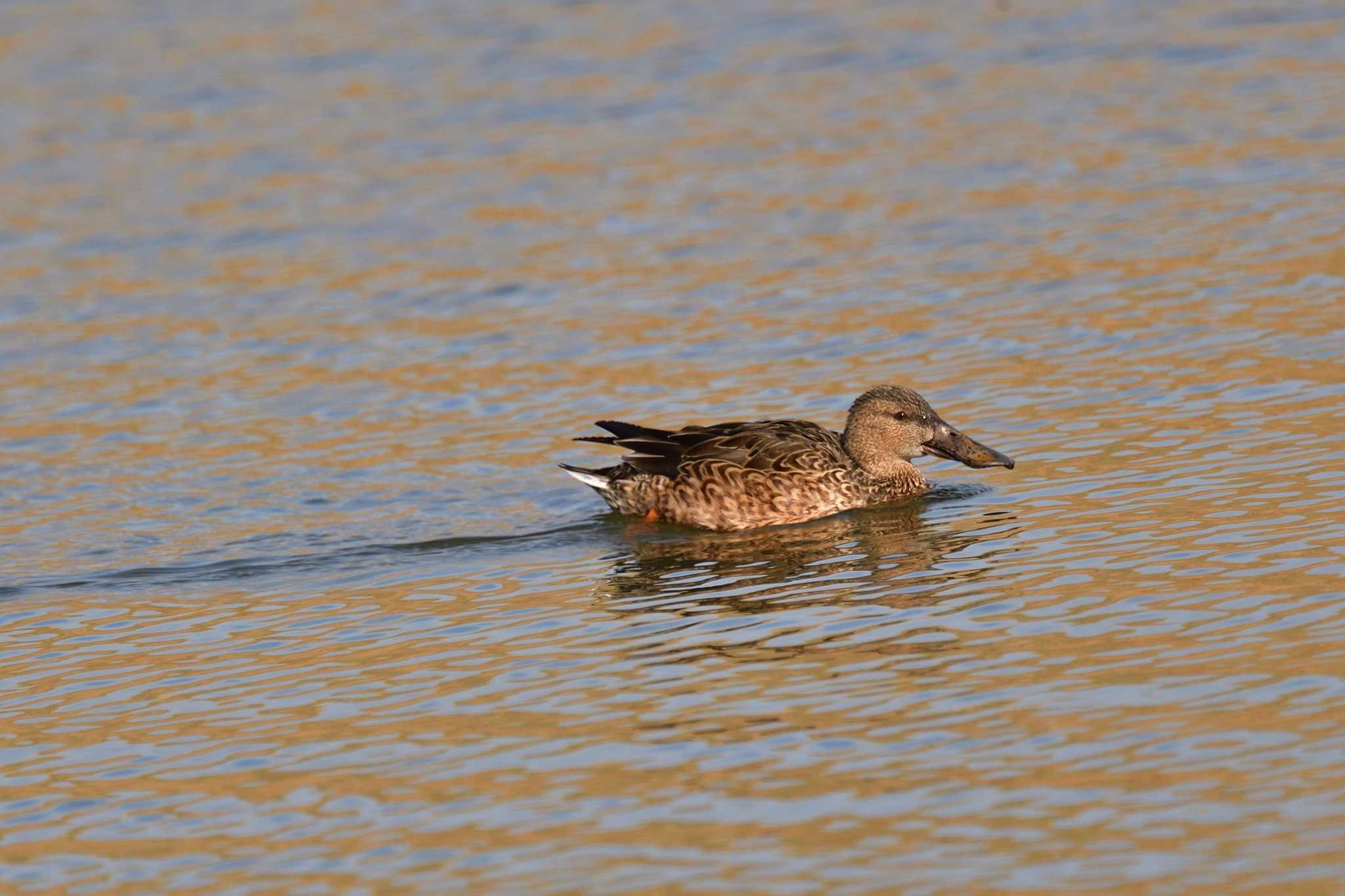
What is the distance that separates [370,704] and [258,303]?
10.2m

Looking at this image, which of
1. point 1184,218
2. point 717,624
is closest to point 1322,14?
point 1184,218

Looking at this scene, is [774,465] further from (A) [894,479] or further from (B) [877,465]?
(A) [894,479]

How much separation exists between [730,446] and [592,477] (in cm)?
85

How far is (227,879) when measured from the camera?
714 centimetres

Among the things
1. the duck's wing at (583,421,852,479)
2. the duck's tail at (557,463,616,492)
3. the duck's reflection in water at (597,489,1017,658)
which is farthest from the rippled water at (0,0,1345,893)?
the duck's wing at (583,421,852,479)

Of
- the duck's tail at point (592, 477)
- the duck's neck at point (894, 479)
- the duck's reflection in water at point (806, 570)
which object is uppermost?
the duck's tail at point (592, 477)

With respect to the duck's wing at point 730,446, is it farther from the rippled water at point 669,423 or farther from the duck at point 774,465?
the rippled water at point 669,423

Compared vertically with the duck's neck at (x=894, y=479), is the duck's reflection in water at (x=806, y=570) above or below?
below

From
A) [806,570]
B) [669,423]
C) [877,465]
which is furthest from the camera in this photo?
[669,423]

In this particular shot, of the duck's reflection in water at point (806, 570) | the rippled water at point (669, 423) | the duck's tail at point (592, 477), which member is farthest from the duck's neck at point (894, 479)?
the duck's tail at point (592, 477)

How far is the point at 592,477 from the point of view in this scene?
12.6 meters

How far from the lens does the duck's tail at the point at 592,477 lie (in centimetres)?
1252

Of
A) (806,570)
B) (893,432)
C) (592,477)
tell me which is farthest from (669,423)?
(806,570)

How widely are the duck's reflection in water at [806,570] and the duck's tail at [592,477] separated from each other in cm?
32
